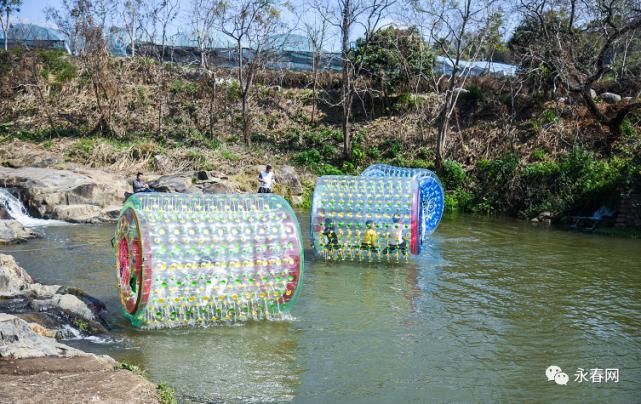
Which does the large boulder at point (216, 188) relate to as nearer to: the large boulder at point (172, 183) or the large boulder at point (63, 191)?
the large boulder at point (172, 183)

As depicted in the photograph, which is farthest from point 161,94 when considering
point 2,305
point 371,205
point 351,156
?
point 2,305

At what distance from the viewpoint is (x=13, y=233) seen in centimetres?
1518

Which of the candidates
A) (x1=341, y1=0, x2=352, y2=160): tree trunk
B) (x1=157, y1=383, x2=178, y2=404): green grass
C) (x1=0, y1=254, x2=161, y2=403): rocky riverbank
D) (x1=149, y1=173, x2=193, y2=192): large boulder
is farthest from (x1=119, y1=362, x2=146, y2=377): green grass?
(x1=341, y1=0, x2=352, y2=160): tree trunk

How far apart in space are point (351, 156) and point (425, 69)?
641cm

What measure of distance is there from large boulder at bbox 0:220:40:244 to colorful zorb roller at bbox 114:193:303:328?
23.5ft

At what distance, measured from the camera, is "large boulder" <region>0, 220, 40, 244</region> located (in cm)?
1478

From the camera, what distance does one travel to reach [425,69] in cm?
3102

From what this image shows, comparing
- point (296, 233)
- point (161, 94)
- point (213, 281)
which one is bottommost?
point (213, 281)

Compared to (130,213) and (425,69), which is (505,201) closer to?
(425,69)

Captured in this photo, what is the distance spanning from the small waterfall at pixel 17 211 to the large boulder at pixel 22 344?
11.9 metres

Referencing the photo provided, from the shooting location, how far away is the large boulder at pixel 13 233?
14781mm

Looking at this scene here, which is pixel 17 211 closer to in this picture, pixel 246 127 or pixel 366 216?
pixel 366 216

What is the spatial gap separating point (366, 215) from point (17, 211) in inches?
450

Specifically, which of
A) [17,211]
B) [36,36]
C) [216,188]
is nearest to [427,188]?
[216,188]
